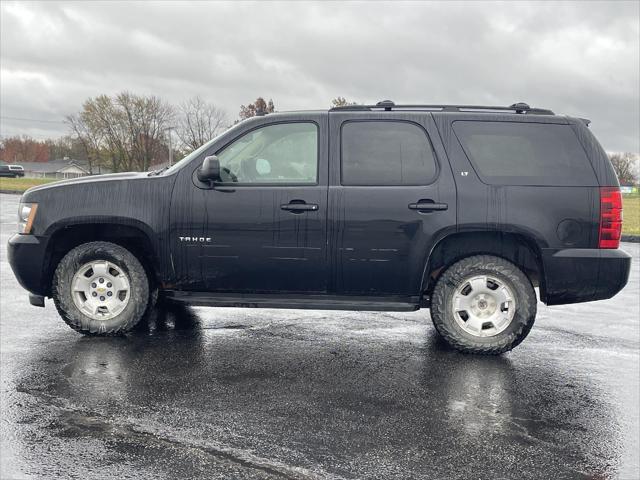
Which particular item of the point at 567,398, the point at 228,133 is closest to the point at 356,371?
the point at 567,398

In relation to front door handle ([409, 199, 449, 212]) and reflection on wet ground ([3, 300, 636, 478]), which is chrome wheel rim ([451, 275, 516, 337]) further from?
front door handle ([409, 199, 449, 212])

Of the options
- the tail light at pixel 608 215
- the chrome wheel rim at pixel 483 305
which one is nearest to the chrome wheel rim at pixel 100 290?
the chrome wheel rim at pixel 483 305

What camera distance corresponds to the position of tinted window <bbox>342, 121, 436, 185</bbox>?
5.41 m

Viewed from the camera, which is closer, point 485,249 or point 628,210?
point 485,249

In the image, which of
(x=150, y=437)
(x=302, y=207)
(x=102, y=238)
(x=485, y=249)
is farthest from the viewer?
(x=102, y=238)

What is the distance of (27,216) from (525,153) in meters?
4.39

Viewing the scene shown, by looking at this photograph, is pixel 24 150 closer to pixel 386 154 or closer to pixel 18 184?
pixel 18 184

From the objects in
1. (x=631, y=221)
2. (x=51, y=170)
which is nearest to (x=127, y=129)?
(x=51, y=170)

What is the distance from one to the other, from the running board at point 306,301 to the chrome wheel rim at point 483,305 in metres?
0.38

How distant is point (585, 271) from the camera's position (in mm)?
5266

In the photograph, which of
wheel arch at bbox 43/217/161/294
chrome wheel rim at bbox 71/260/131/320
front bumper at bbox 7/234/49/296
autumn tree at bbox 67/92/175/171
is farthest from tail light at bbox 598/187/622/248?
autumn tree at bbox 67/92/175/171

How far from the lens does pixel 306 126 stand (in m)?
5.62

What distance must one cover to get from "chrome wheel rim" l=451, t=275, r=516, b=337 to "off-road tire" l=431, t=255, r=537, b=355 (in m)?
0.03

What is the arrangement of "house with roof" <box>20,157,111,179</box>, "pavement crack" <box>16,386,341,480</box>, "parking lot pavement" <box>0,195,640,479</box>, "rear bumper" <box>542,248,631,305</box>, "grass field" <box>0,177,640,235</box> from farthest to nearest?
"house with roof" <box>20,157,111,179</box>, "grass field" <box>0,177,640,235</box>, "rear bumper" <box>542,248,631,305</box>, "parking lot pavement" <box>0,195,640,479</box>, "pavement crack" <box>16,386,341,480</box>
